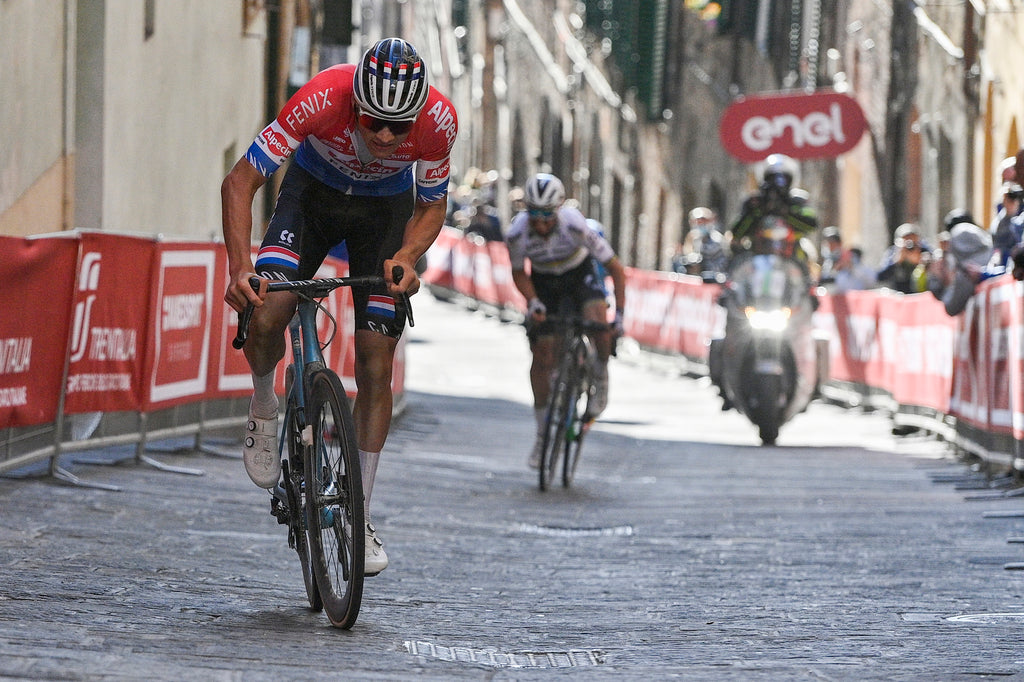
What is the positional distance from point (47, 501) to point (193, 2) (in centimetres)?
990

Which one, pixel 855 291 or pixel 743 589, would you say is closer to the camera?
pixel 743 589

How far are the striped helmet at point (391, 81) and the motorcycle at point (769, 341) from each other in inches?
394

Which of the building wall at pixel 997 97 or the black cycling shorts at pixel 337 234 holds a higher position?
the building wall at pixel 997 97

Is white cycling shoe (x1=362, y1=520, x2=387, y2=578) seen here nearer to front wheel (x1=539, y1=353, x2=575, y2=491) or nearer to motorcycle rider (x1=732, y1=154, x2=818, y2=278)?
front wheel (x1=539, y1=353, x2=575, y2=491)

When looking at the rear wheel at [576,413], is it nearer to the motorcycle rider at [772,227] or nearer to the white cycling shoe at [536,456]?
the white cycling shoe at [536,456]

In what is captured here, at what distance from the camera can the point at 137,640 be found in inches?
223

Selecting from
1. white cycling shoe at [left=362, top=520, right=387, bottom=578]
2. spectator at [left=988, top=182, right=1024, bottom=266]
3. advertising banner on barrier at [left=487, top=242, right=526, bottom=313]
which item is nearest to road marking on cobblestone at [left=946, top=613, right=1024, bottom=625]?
white cycling shoe at [left=362, top=520, right=387, bottom=578]

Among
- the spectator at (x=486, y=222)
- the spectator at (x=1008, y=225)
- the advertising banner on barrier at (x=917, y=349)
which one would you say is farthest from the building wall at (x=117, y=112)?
the spectator at (x=486, y=222)

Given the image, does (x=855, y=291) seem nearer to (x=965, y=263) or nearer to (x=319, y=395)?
(x=965, y=263)

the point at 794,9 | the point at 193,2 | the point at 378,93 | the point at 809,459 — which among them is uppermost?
the point at 794,9

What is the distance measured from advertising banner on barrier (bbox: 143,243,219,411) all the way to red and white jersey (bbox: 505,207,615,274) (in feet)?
6.35

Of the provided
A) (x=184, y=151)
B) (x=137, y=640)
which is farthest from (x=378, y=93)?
(x=184, y=151)

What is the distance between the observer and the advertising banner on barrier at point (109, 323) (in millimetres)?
10695

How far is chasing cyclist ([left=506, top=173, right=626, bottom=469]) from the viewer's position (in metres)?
12.2
